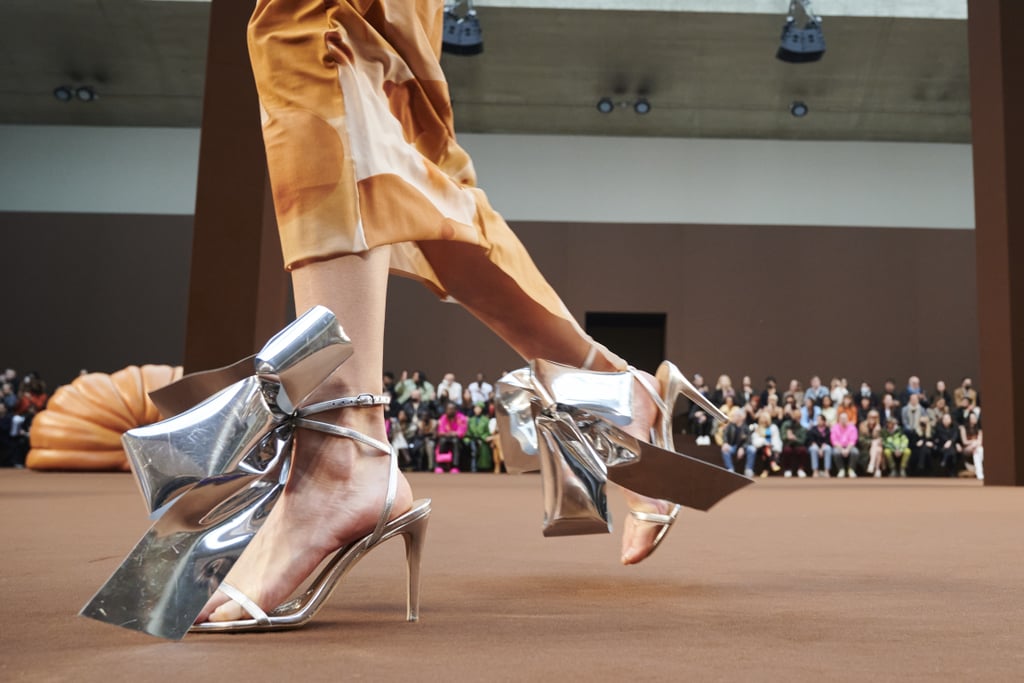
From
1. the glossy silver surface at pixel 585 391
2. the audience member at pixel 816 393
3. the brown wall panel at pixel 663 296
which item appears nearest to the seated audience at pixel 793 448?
the audience member at pixel 816 393

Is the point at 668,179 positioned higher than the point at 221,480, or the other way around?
the point at 668,179

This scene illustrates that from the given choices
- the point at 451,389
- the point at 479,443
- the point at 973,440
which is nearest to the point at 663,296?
the point at 451,389

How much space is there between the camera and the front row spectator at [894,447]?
9.85m

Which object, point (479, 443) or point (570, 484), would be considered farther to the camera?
point (479, 443)

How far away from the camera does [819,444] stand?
396 inches

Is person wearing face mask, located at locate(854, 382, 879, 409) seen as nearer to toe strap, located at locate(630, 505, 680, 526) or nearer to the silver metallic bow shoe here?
toe strap, located at locate(630, 505, 680, 526)

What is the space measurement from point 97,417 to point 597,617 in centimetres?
599

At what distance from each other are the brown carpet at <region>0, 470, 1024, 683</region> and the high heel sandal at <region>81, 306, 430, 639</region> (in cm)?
3

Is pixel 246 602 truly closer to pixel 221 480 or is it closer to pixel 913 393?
pixel 221 480

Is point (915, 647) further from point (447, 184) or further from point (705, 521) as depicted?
point (705, 521)

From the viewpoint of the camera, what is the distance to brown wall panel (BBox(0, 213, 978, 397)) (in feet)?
39.1

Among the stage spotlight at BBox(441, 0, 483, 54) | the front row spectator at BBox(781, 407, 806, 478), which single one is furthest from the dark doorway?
the stage spotlight at BBox(441, 0, 483, 54)

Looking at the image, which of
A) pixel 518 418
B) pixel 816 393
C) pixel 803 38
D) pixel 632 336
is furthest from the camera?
pixel 632 336

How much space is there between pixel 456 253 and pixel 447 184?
10cm
